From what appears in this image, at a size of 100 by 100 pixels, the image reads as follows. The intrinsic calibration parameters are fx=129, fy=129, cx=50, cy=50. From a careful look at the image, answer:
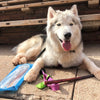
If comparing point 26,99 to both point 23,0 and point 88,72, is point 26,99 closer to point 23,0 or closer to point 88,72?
point 88,72

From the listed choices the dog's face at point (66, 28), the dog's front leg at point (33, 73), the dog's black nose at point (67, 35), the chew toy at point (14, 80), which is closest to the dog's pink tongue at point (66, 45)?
the dog's face at point (66, 28)

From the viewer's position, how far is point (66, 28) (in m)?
2.44

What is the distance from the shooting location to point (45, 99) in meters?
1.94

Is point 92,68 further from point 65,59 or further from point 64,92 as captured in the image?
point 64,92

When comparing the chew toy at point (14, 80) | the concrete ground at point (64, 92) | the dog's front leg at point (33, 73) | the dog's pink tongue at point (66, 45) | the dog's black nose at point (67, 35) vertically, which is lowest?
the concrete ground at point (64, 92)

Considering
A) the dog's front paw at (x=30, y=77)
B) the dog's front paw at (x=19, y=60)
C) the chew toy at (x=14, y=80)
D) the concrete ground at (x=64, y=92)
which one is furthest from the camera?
the dog's front paw at (x=19, y=60)

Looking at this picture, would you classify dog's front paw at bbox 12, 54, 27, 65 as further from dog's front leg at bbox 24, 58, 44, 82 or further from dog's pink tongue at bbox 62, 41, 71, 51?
dog's pink tongue at bbox 62, 41, 71, 51

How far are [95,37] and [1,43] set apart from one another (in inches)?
142

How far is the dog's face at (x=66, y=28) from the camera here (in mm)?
2434

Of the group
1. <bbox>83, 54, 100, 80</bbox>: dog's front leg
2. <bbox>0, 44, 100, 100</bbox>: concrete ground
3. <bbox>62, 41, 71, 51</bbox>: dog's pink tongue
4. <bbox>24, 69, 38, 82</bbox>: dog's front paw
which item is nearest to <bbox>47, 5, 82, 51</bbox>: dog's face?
<bbox>62, 41, 71, 51</bbox>: dog's pink tongue

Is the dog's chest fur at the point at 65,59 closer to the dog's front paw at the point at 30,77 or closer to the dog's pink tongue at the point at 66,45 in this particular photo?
the dog's pink tongue at the point at 66,45

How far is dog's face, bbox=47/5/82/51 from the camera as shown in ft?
7.98

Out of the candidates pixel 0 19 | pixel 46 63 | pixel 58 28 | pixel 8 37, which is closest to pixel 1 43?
pixel 8 37

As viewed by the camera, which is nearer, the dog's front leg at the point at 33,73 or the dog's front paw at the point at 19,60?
the dog's front leg at the point at 33,73
